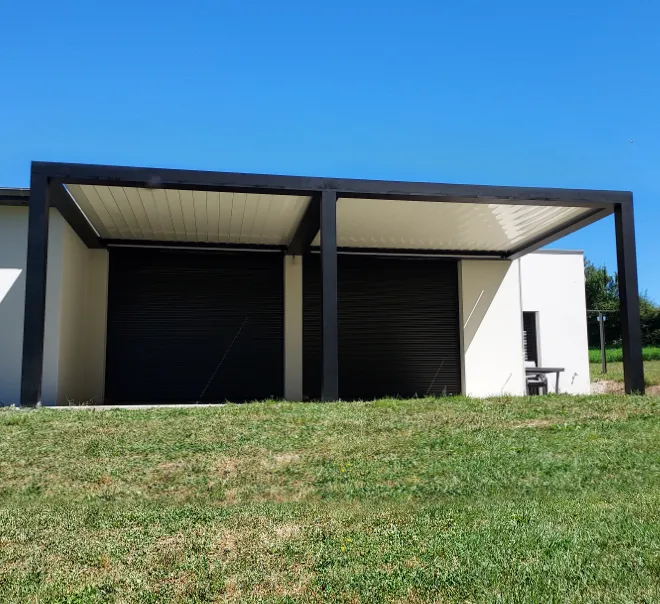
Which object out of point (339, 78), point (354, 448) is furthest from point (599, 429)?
point (339, 78)

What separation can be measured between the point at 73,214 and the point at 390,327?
323 inches

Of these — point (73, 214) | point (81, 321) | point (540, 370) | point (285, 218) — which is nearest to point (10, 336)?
point (81, 321)

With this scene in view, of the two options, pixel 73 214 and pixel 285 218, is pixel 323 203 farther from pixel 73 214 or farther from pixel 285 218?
pixel 73 214

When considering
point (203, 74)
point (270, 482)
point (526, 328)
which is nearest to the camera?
point (270, 482)

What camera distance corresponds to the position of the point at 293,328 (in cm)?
1510

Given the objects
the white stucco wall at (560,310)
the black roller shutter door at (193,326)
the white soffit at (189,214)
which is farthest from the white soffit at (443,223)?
the black roller shutter door at (193,326)

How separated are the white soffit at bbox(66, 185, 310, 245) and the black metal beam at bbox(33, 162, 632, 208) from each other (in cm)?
56

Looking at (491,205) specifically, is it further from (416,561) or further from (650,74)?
(416,561)

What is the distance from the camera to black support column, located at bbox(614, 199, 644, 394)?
11.0 meters

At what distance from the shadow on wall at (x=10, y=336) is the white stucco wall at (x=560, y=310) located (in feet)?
42.2

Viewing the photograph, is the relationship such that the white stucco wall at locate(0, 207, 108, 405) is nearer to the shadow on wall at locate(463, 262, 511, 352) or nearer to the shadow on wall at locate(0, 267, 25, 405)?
the shadow on wall at locate(0, 267, 25, 405)

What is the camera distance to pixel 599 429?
24.4ft

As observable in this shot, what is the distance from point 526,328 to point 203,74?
11.6 metres

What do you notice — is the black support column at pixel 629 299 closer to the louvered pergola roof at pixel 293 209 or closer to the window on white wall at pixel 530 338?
the louvered pergola roof at pixel 293 209
